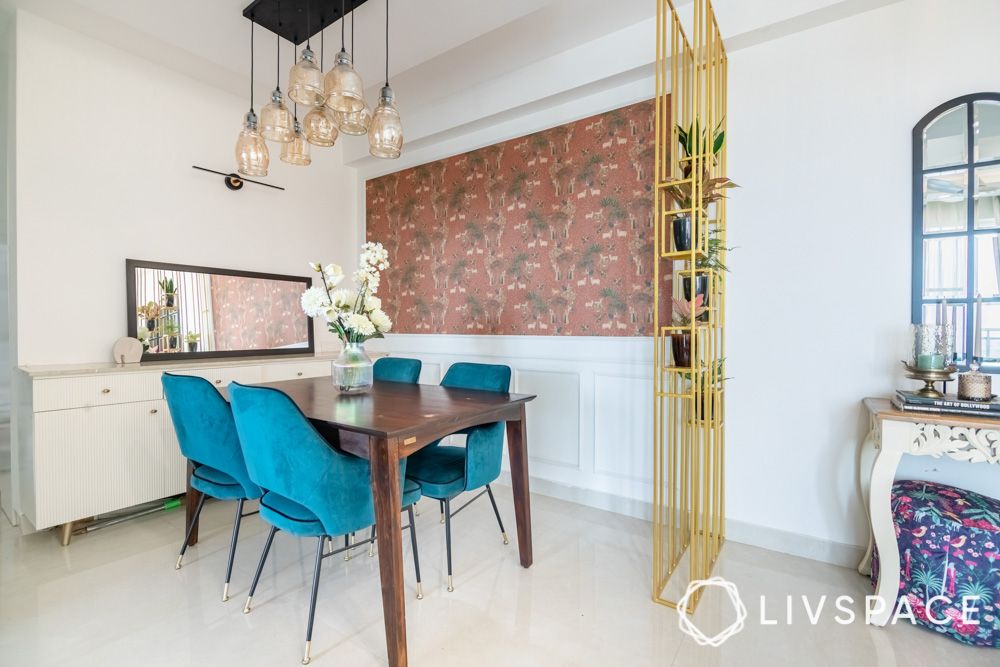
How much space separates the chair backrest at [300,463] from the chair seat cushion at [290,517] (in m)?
0.06

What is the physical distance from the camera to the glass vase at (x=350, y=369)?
7.75 feet

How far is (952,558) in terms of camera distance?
5.71 ft

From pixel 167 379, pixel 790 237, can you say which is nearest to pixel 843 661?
pixel 790 237

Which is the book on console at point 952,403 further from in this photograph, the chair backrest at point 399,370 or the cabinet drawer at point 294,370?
the cabinet drawer at point 294,370

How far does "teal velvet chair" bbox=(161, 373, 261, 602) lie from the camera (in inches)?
78.7

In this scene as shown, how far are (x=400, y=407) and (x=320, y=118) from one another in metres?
1.57

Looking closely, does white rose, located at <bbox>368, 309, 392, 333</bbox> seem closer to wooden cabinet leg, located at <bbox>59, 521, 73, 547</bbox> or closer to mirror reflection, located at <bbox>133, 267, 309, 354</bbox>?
mirror reflection, located at <bbox>133, 267, 309, 354</bbox>

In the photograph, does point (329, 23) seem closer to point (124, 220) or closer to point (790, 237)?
point (124, 220)

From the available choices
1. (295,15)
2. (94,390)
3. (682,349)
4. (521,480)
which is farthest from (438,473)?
(295,15)

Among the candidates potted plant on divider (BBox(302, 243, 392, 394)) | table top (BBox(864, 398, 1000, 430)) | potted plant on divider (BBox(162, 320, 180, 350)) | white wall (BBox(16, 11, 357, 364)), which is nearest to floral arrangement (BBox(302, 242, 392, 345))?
potted plant on divider (BBox(302, 243, 392, 394))

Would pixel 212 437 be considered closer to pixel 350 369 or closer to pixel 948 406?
pixel 350 369

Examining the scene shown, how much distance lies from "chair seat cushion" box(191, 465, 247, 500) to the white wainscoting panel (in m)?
1.92

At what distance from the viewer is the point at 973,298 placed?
6.57ft

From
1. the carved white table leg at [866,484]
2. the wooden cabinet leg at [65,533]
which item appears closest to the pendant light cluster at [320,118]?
the wooden cabinet leg at [65,533]
